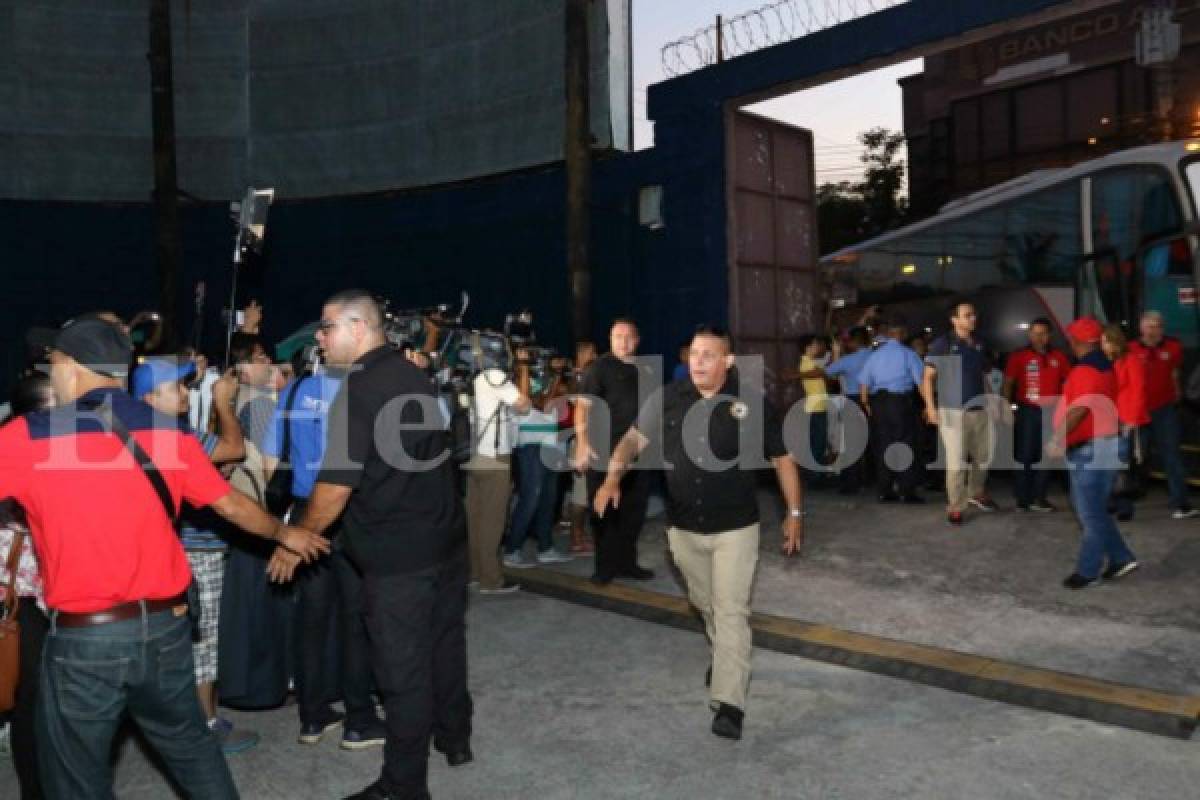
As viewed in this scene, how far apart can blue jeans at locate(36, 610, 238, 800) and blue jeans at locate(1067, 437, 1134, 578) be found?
6049 mm

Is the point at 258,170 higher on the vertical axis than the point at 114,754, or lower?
higher

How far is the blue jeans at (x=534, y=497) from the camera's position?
29.7 ft

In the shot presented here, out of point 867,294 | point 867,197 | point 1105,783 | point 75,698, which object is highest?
point 867,197

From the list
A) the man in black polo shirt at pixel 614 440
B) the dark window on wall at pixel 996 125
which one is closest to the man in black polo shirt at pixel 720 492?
the man in black polo shirt at pixel 614 440

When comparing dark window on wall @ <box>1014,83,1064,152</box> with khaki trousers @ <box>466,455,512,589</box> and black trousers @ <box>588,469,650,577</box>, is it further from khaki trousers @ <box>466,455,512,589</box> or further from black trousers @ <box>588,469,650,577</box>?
khaki trousers @ <box>466,455,512,589</box>

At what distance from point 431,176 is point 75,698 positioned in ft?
51.0

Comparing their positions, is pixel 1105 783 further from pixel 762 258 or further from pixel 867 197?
pixel 867 197

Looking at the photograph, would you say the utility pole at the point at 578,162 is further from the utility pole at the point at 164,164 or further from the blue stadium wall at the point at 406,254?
the utility pole at the point at 164,164

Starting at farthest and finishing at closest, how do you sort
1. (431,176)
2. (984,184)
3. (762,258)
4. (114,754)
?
(984,184), (431,176), (762,258), (114,754)

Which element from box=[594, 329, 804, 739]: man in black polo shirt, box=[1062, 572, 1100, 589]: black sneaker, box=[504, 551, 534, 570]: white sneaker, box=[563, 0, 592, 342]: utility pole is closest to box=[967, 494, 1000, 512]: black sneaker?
box=[1062, 572, 1100, 589]: black sneaker

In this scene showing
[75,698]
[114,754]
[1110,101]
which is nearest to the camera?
[75,698]

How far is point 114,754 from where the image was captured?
502 cm

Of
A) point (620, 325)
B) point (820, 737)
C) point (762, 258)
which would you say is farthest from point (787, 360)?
point (820, 737)

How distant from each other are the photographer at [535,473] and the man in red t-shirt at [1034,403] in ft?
14.8
